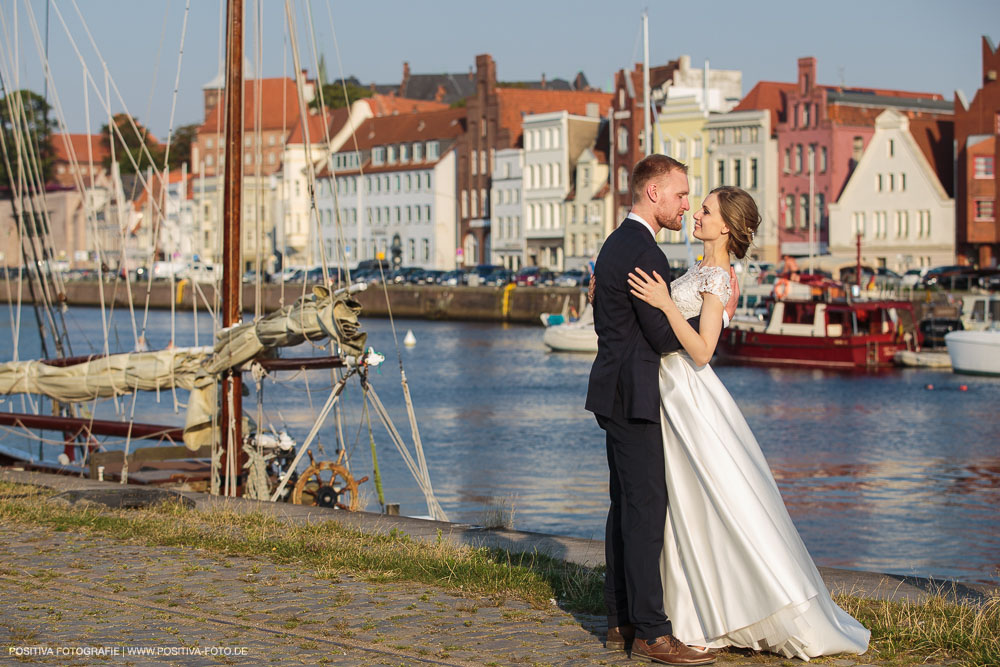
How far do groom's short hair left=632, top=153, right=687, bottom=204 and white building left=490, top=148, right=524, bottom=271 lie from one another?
97.2 meters

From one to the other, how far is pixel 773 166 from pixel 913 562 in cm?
7153

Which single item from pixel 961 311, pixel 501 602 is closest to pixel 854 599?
pixel 501 602

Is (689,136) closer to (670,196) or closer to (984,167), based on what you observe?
(984,167)

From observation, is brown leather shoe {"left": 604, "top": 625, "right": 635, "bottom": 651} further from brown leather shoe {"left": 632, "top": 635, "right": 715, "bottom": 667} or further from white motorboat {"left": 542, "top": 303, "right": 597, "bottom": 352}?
white motorboat {"left": 542, "top": 303, "right": 597, "bottom": 352}

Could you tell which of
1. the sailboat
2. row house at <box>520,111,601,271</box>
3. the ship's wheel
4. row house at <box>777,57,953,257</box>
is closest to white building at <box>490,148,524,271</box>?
row house at <box>520,111,601,271</box>

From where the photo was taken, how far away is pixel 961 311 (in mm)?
56844

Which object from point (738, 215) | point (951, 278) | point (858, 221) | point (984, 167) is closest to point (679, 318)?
point (738, 215)

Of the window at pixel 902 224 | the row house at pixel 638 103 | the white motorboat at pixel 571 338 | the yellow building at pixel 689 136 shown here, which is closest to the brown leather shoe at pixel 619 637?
the white motorboat at pixel 571 338

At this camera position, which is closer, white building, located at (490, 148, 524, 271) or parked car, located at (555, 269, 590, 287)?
parked car, located at (555, 269, 590, 287)

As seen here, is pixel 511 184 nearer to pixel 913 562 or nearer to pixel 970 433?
pixel 970 433

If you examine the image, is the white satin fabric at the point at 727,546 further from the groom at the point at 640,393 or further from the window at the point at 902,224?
the window at the point at 902,224

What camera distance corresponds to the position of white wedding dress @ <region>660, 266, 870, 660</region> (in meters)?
5.62

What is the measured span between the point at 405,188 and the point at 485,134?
9.26 meters

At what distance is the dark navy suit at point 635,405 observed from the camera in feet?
18.9
